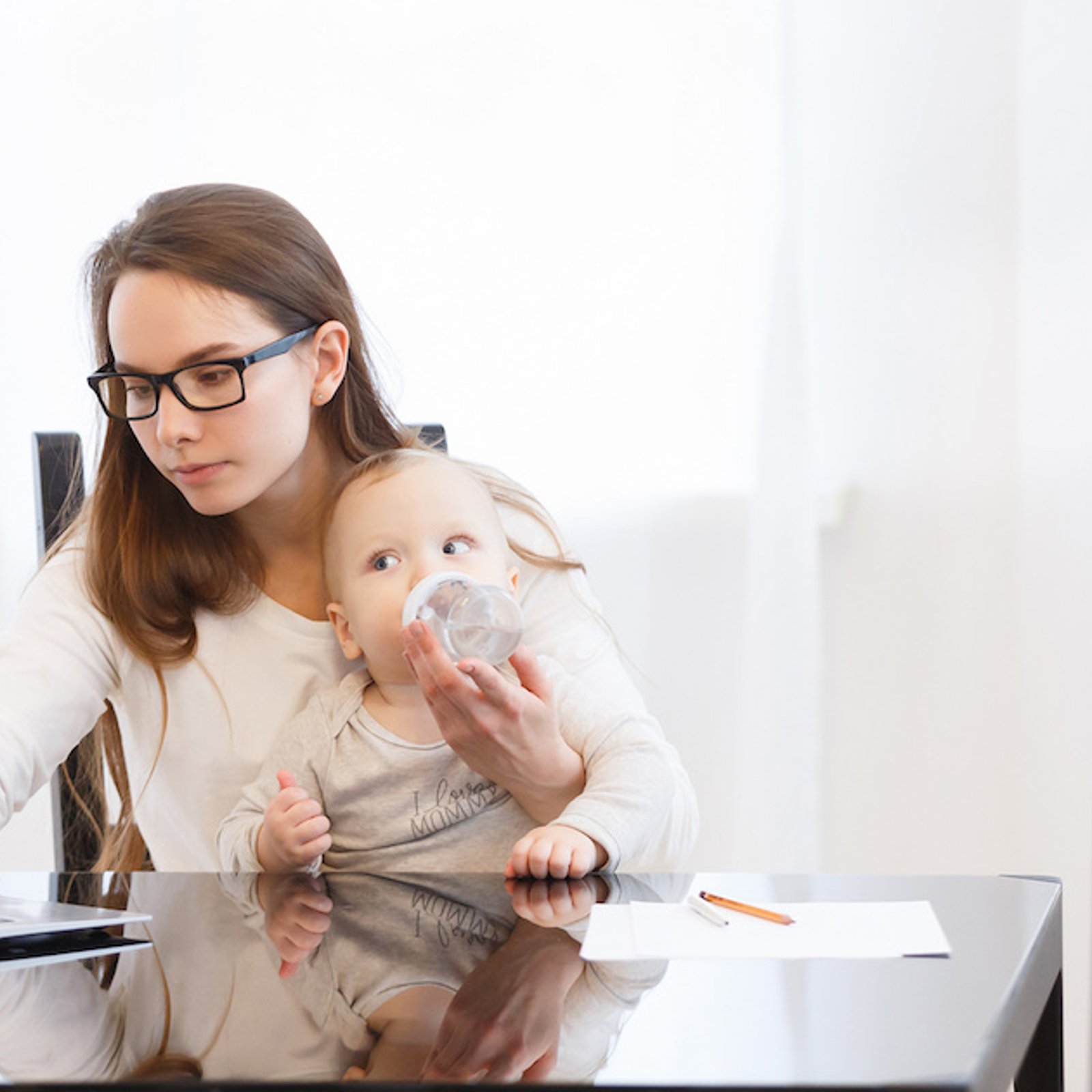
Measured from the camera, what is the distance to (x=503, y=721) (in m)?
1.13

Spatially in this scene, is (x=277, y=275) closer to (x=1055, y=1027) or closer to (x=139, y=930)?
(x=139, y=930)

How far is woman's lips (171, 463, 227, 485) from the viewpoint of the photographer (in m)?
1.26

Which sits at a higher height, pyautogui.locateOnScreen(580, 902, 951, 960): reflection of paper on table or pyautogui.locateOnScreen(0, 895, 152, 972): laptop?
pyautogui.locateOnScreen(580, 902, 951, 960): reflection of paper on table

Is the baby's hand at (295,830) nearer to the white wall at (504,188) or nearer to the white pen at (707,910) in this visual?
the white pen at (707,910)

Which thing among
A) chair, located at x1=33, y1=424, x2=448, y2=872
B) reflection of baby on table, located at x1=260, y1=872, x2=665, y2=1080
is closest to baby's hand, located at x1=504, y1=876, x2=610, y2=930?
reflection of baby on table, located at x1=260, y1=872, x2=665, y2=1080

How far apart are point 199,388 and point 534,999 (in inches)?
29.1

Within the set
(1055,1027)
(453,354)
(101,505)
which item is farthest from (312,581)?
(453,354)

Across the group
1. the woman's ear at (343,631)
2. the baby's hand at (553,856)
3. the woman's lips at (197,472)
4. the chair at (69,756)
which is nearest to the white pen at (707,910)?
the baby's hand at (553,856)

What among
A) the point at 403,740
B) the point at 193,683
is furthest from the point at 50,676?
the point at 403,740

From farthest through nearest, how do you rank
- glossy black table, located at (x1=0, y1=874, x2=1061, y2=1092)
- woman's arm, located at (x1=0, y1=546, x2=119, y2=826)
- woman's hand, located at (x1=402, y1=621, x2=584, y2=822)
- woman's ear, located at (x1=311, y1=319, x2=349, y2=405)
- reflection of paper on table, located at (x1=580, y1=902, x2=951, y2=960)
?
woman's ear, located at (x1=311, y1=319, x2=349, y2=405) → woman's arm, located at (x1=0, y1=546, x2=119, y2=826) → woman's hand, located at (x1=402, y1=621, x2=584, y2=822) → reflection of paper on table, located at (x1=580, y1=902, x2=951, y2=960) → glossy black table, located at (x1=0, y1=874, x2=1061, y2=1092)

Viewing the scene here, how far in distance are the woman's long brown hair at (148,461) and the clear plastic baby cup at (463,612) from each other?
10.6 inches

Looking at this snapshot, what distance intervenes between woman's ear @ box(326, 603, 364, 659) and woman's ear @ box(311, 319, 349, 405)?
8.0 inches

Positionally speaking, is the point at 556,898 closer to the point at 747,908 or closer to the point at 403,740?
the point at 747,908

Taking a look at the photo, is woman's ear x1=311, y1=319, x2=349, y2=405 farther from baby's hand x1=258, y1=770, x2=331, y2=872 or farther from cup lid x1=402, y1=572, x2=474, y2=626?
baby's hand x1=258, y1=770, x2=331, y2=872
